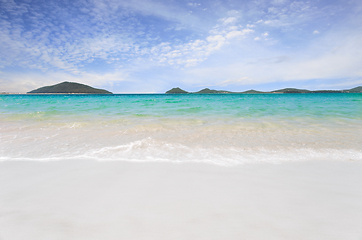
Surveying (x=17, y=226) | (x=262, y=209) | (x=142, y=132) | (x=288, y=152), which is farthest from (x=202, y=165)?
(x=142, y=132)

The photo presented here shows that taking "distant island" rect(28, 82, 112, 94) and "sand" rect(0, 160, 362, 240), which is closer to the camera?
"sand" rect(0, 160, 362, 240)

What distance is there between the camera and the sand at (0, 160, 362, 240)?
1595mm

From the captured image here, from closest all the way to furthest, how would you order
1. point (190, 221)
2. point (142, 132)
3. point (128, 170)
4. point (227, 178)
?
point (190, 221) < point (227, 178) < point (128, 170) < point (142, 132)

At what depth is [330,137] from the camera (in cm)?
481

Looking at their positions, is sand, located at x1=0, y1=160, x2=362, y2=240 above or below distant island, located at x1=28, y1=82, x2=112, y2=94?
below

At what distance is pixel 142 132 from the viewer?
18.3 feet

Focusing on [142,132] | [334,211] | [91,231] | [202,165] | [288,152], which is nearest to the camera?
[91,231]

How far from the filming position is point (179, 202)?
6.50ft

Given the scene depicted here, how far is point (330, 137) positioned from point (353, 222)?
13.5 ft

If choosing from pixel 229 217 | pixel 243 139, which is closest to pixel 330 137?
pixel 243 139

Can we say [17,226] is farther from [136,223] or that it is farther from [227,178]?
[227,178]

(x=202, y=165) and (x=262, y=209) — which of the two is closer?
(x=262, y=209)

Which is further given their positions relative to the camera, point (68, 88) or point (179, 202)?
point (68, 88)

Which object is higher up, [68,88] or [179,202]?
[68,88]
